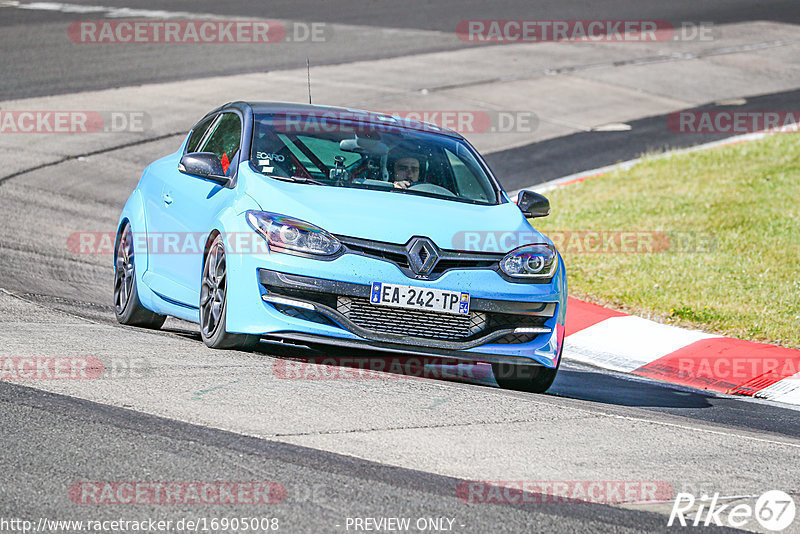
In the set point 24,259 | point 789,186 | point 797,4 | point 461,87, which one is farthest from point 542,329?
point 797,4

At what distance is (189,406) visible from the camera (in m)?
5.60

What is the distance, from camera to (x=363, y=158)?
7.76 meters

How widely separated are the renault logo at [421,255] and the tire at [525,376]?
0.94m

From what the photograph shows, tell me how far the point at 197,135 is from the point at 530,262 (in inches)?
121

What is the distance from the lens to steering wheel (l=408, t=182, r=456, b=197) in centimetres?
764

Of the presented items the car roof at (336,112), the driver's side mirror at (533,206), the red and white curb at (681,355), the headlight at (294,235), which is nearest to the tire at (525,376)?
the driver's side mirror at (533,206)

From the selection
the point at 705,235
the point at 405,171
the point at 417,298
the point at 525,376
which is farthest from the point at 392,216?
the point at 705,235

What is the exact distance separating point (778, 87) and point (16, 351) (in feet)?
63.1

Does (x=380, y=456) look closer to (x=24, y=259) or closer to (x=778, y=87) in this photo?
(x=24, y=259)

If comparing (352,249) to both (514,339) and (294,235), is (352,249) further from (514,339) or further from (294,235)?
(514,339)

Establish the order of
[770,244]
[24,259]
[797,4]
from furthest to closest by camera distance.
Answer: [797,4] → [770,244] → [24,259]

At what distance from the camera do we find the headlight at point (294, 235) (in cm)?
663

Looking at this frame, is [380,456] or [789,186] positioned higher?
[789,186]

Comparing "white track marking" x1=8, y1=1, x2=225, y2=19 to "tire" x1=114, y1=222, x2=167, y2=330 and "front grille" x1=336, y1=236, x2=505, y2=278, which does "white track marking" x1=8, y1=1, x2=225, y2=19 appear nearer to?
"tire" x1=114, y1=222, x2=167, y2=330
